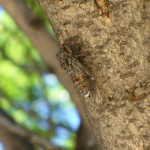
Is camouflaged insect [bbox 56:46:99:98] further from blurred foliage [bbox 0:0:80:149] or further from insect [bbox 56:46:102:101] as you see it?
blurred foliage [bbox 0:0:80:149]

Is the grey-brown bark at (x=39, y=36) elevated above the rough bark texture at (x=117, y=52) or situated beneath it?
situated beneath

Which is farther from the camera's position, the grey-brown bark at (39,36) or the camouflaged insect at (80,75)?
the grey-brown bark at (39,36)

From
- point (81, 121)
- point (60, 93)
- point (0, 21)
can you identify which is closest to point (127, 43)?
point (81, 121)

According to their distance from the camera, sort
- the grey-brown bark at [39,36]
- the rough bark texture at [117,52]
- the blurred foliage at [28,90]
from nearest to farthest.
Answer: the rough bark texture at [117,52] → the grey-brown bark at [39,36] → the blurred foliage at [28,90]

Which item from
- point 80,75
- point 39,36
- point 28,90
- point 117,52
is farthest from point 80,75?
point 28,90

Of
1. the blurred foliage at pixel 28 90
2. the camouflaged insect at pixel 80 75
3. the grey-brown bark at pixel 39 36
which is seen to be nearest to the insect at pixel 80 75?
the camouflaged insect at pixel 80 75

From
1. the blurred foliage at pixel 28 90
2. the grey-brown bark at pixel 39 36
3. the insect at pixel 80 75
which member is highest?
the insect at pixel 80 75

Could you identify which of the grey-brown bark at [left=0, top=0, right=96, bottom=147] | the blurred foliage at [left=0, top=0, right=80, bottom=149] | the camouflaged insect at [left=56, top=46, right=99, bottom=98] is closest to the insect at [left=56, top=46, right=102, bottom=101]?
the camouflaged insect at [left=56, top=46, right=99, bottom=98]

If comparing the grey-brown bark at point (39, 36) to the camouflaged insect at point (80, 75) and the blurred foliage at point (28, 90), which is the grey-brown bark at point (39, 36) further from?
the camouflaged insect at point (80, 75)
